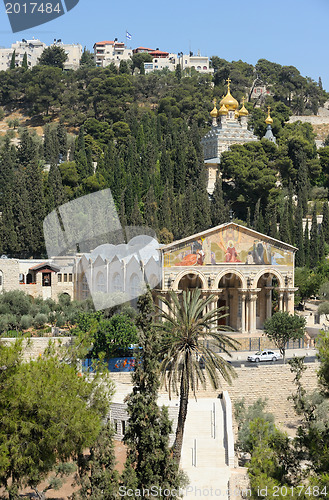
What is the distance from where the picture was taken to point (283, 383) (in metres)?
31.1

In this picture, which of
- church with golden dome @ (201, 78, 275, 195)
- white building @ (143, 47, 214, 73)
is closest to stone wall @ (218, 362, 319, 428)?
church with golden dome @ (201, 78, 275, 195)

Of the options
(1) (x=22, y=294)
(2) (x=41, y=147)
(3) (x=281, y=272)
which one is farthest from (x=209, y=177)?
(1) (x=22, y=294)

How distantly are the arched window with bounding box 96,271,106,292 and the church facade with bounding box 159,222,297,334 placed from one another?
193 inches

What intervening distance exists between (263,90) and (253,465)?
96.3 m

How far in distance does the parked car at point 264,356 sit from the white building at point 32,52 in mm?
110546

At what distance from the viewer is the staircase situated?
22.1 metres

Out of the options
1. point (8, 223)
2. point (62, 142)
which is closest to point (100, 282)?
point (8, 223)

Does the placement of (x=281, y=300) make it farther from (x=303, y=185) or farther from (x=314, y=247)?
(x=303, y=185)

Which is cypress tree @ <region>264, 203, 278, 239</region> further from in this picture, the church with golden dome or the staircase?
the staircase

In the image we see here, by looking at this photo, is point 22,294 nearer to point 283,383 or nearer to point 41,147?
point 283,383

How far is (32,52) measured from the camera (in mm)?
139875

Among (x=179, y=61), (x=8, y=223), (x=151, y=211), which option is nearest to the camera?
(x=8, y=223)

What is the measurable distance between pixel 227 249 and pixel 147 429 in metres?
23.2

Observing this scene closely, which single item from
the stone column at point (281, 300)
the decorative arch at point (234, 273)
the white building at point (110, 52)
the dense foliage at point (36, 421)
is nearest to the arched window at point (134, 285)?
the decorative arch at point (234, 273)
